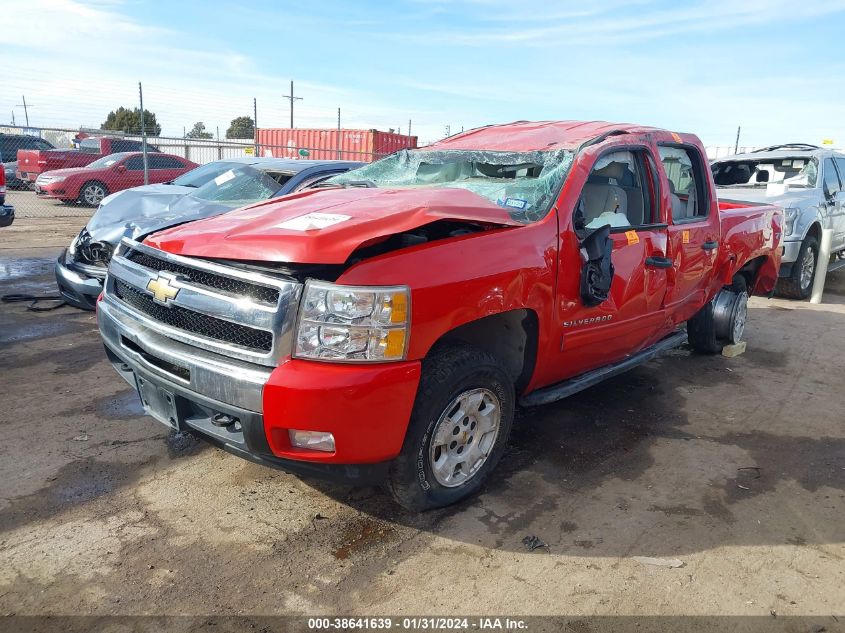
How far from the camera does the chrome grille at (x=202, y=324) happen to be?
8.48ft

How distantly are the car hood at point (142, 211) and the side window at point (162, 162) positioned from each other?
34.4ft

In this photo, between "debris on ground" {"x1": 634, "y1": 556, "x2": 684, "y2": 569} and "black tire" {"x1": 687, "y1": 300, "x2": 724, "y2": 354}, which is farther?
"black tire" {"x1": 687, "y1": 300, "x2": 724, "y2": 354}

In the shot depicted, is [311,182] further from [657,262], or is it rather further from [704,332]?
[704,332]

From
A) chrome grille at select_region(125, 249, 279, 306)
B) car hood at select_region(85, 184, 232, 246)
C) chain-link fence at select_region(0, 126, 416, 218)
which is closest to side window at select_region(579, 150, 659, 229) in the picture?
chrome grille at select_region(125, 249, 279, 306)

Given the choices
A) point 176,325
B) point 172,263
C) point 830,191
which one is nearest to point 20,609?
point 176,325

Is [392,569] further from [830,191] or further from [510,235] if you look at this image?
[830,191]

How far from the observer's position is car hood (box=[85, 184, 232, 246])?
5.85 meters

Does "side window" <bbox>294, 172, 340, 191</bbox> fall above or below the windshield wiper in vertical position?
below

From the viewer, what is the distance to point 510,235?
304 cm

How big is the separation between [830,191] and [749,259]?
15.6 feet

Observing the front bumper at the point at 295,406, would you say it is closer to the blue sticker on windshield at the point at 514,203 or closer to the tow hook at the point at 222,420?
the tow hook at the point at 222,420

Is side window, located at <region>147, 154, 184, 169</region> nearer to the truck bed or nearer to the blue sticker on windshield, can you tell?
the truck bed

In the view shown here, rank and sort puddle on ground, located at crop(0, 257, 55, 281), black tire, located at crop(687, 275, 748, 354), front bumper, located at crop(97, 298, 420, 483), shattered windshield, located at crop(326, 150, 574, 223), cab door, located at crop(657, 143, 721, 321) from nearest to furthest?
front bumper, located at crop(97, 298, 420, 483), shattered windshield, located at crop(326, 150, 574, 223), cab door, located at crop(657, 143, 721, 321), black tire, located at crop(687, 275, 748, 354), puddle on ground, located at crop(0, 257, 55, 281)

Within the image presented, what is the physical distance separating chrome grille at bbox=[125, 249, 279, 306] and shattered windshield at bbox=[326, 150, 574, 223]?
4.23ft
